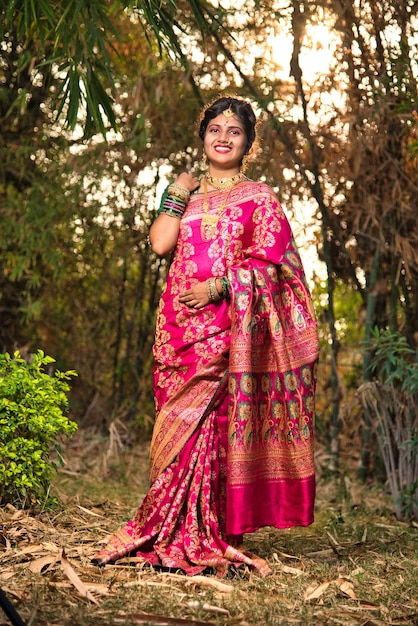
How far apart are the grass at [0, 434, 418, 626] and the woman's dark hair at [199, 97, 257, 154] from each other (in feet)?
5.62

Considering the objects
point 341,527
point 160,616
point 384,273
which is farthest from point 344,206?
point 160,616

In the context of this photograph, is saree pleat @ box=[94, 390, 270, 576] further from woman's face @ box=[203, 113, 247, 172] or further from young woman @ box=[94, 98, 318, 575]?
woman's face @ box=[203, 113, 247, 172]

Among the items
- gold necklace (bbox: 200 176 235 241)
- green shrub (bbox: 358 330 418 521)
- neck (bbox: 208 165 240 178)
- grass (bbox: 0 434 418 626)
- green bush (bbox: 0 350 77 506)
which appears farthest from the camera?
green shrub (bbox: 358 330 418 521)

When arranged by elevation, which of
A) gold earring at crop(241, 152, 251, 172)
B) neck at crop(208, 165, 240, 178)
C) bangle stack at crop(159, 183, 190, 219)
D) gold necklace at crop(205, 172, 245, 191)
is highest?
gold earring at crop(241, 152, 251, 172)

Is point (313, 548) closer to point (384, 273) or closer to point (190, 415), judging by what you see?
point (190, 415)

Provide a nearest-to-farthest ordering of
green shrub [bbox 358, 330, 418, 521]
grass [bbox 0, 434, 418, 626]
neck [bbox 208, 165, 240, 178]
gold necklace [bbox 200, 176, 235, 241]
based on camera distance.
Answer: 1. grass [bbox 0, 434, 418, 626]
2. gold necklace [bbox 200, 176, 235, 241]
3. neck [bbox 208, 165, 240, 178]
4. green shrub [bbox 358, 330, 418, 521]

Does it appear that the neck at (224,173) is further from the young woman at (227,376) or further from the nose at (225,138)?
the nose at (225,138)

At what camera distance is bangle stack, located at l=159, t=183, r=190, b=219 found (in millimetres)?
3918

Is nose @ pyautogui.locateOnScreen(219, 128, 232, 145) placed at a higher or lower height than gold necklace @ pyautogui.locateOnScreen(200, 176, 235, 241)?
higher

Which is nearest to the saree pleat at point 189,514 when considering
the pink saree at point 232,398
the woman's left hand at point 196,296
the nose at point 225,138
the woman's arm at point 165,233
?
the pink saree at point 232,398

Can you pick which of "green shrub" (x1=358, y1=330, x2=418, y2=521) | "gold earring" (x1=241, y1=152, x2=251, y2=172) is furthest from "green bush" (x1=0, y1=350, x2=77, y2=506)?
"green shrub" (x1=358, y1=330, x2=418, y2=521)

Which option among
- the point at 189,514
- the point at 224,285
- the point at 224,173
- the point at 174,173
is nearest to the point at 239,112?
the point at 224,173

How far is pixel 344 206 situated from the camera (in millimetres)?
6277

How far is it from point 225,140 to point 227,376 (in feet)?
3.07
